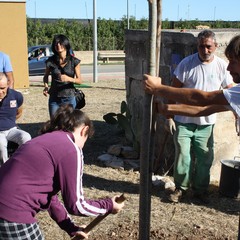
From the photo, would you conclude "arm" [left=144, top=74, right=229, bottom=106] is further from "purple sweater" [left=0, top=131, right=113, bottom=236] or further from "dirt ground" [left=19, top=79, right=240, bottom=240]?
"dirt ground" [left=19, top=79, right=240, bottom=240]

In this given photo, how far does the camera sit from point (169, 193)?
5.15 metres

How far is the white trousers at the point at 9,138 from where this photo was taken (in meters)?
4.80

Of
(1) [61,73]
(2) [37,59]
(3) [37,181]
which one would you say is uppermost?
(1) [61,73]

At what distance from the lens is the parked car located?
20562mm

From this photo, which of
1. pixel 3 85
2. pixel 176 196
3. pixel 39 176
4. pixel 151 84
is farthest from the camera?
pixel 176 196

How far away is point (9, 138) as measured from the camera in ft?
16.4

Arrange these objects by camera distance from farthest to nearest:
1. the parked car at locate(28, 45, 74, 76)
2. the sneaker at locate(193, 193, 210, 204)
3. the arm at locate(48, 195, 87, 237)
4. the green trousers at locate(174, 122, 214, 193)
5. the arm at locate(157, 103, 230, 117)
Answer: the parked car at locate(28, 45, 74, 76) → the sneaker at locate(193, 193, 210, 204) → the green trousers at locate(174, 122, 214, 193) → the arm at locate(157, 103, 230, 117) → the arm at locate(48, 195, 87, 237)

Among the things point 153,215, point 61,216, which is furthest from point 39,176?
point 153,215

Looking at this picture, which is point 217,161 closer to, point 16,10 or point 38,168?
point 38,168

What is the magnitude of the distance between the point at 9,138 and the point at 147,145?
250 cm

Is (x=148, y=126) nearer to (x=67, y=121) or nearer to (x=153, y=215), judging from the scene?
(x=67, y=121)

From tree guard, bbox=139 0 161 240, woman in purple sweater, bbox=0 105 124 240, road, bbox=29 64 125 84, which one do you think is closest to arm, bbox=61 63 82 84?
tree guard, bbox=139 0 161 240

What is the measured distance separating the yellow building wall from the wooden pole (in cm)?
1080

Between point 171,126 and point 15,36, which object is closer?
point 171,126
